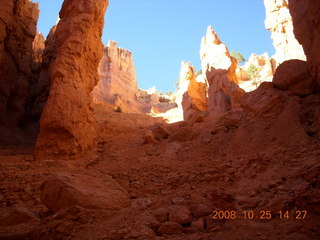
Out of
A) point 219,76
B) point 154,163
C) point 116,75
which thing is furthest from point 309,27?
point 116,75

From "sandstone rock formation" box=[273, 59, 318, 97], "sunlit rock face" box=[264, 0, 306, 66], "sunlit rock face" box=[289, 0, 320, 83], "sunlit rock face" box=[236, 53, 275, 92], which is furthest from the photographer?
"sunlit rock face" box=[236, 53, 275, 92]

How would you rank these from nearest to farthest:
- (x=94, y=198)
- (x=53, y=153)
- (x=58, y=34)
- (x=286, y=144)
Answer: (x=94, y=198) → (x=286, y=144) → (x=53, y=153) → (x=58, y=34)

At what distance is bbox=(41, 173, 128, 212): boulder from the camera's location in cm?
427

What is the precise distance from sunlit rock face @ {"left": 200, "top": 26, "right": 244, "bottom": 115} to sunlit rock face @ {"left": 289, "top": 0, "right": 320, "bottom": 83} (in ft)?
28.3

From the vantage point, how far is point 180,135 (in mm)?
9883

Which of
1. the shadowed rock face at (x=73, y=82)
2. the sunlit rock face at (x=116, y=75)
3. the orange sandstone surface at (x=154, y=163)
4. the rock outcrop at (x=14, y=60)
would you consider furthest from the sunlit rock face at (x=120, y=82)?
the shadowed rock face at (x=73, y=82)

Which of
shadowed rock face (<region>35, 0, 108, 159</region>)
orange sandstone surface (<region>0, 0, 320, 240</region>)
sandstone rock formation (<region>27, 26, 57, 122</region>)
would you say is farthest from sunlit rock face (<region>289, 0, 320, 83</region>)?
sandstone rock formation (<region>27, 26, 57, 122</region>)

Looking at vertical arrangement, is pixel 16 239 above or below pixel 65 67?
below

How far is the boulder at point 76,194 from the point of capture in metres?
4.27

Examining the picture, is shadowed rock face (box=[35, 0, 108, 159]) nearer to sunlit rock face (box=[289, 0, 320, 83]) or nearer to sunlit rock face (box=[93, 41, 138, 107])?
sunlit rock face (box=[289, 0, 320, 83])

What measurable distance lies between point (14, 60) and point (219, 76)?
13808mm

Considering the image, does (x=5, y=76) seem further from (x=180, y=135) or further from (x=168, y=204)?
(x=168, y=204)

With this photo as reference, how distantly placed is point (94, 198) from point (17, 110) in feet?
38.8

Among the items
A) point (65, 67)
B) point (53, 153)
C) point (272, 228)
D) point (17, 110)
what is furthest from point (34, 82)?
point (272, 228)
